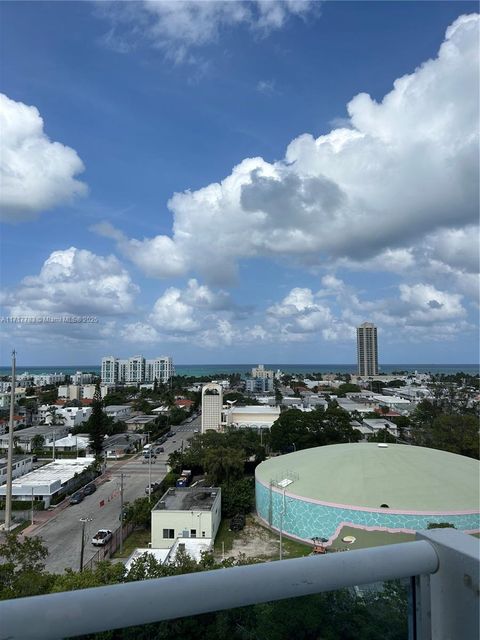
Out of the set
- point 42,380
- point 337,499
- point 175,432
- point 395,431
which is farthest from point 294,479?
point 42,380

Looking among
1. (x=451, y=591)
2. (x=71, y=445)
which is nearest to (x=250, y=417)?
(x=71, y=445)

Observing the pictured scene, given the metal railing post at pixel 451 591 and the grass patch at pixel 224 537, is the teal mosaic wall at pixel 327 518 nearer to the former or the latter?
the grass patch at pixel 224 537

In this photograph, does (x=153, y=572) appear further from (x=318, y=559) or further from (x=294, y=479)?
(x=294, y=479)

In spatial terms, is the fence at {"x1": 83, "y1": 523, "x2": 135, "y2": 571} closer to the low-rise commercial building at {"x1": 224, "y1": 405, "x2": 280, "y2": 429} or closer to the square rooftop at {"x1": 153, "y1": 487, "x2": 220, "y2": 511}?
the square rooftop at {"x1": 153, "y1": 487, "x2": 220, "y2": 511}

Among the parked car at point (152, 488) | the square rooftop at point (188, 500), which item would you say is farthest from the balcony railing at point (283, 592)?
the parked car at point (152, 488)

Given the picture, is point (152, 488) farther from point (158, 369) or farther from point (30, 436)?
point (158, 369)

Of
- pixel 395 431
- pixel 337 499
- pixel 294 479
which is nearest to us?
pixel 337 499

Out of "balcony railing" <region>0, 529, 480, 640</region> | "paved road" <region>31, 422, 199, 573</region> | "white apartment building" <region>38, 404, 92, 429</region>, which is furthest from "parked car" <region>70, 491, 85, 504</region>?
"white apartment building" <region>38, 404, 92, 429</region>
